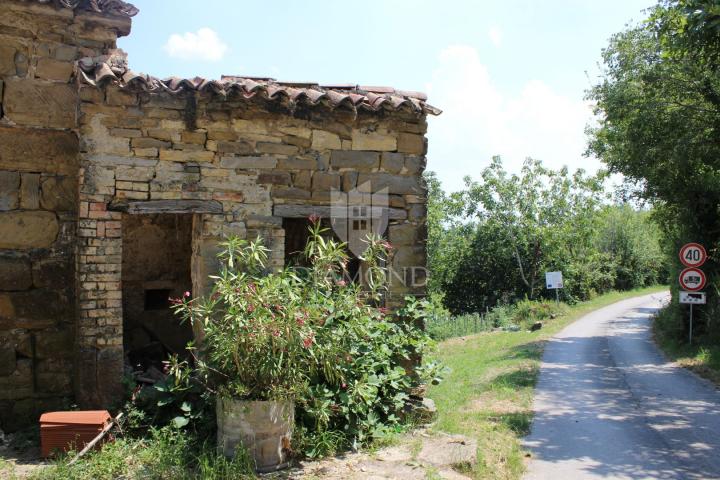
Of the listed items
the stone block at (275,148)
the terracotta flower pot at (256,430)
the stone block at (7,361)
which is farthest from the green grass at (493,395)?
the stone block at (7,361)

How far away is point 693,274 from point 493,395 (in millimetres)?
6316

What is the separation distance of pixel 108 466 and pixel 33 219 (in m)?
2.94

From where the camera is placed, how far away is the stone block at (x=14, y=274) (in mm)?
6309

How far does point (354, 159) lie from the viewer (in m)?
6.85

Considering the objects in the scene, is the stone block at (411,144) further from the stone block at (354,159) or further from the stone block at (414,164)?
the stone block at (354,159)

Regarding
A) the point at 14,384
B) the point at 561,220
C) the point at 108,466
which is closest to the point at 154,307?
the point at 14,384

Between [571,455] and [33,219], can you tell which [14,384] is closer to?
[33,219]

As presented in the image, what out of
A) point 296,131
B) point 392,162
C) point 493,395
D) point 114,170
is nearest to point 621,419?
point 493,395

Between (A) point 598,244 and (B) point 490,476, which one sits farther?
(A) point 598,244

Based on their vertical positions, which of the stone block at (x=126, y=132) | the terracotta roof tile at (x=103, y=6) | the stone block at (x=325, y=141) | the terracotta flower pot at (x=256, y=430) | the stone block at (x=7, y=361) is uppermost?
the terracotta roof tile at (x=103, y=6)

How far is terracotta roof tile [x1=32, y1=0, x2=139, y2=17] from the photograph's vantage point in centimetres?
645

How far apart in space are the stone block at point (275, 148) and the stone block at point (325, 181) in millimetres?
374

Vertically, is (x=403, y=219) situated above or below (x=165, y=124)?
below

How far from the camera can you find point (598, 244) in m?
38.2
